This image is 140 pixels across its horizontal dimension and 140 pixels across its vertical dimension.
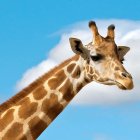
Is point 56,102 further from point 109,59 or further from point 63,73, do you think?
point 109,59

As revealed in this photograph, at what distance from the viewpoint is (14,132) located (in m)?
14.7

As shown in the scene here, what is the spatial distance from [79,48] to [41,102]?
5.71 feet

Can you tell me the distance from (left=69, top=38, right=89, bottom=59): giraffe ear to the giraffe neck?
184mm

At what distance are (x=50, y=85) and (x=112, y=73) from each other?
5.54ft

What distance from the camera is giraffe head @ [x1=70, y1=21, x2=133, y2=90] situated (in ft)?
48.5

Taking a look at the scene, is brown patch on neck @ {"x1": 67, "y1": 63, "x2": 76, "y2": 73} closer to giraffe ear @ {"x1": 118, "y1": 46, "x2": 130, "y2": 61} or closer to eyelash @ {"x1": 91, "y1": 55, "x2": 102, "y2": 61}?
eyelash @ {"x1": 91, "y1": 55, "x2": 102, "y2": 61}

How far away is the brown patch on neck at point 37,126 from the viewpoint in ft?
48.5

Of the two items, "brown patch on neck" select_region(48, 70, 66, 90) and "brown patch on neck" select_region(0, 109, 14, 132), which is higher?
"brown patch on neck" select_region(48, 70, 66, 90)

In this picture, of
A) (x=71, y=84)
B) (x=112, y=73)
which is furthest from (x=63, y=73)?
(x=112, y=73)

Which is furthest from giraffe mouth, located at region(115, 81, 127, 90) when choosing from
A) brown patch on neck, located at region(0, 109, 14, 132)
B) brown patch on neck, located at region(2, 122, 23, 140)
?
brown patch on neck, located at region(0, 109, 14, 132)

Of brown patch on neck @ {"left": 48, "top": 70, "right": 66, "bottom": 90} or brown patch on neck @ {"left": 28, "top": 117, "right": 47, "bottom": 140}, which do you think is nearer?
brown patch on neck @ {"left": 28, "top": 117, "right": 47, "bottom": 140}

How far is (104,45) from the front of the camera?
1534 cm

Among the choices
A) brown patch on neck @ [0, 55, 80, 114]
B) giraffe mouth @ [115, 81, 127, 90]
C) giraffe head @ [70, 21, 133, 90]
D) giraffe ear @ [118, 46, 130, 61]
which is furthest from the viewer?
giraffe ear @ [118, 46, 130, 61]

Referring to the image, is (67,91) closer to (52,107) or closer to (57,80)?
(57,80)
